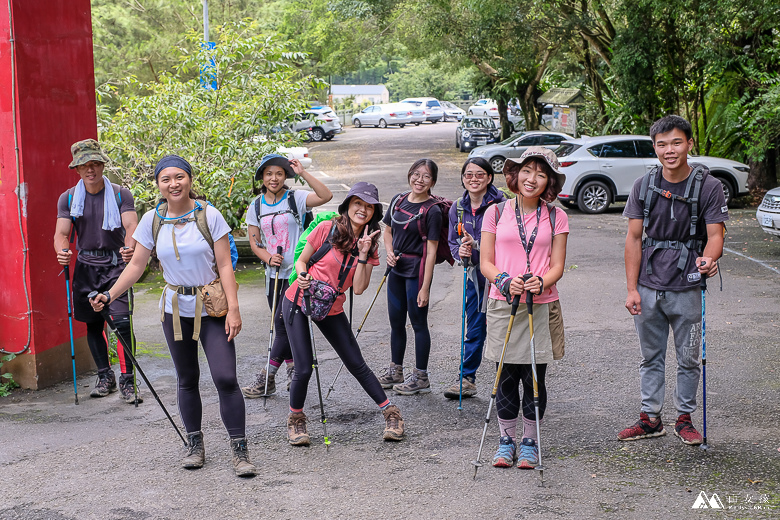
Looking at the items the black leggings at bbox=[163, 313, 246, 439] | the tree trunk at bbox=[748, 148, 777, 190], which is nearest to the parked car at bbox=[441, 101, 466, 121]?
the tree trunk at bbox=[748, 148, 777, 190]

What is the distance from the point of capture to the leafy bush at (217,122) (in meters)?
11.6

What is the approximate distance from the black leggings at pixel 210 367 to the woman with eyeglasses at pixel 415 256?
1.75 metres

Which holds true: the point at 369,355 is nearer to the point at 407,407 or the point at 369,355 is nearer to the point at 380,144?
the point at 407,407

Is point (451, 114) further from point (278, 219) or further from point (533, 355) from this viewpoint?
point (533, 355)

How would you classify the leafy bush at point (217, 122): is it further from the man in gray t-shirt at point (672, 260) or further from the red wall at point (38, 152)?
the man in gray t-shirt at point (672, 260)

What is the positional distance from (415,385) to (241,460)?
6.22 feet

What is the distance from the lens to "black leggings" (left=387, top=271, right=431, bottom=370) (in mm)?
6297

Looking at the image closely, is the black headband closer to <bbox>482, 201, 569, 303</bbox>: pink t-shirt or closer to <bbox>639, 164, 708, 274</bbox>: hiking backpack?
<bbox>482, 201, 569, 303</bbox>: pink t-shirt

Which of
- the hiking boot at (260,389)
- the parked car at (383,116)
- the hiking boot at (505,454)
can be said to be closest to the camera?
the hiking boot at (505,454)

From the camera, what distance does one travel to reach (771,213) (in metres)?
12.4

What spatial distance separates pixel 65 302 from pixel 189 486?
2906 millimetres

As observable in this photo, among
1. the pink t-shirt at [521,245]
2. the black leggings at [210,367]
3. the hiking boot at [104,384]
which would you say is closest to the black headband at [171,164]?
the black leggings at [210,367]

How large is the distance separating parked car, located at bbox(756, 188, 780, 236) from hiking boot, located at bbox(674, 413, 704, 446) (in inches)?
321

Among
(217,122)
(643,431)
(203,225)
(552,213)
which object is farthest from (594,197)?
(203,225)
